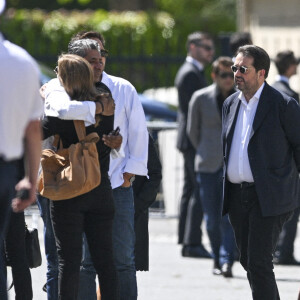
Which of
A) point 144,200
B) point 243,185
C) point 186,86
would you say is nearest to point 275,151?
point 243,185

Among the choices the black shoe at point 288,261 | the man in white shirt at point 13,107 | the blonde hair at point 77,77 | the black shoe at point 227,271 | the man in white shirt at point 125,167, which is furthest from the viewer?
the black shoe at point 288,261

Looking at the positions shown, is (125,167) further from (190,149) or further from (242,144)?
(190,149)

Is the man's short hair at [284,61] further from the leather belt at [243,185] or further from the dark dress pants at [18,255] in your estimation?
the dark dress pants at [18,255]

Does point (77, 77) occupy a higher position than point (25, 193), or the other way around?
point (77, 77)

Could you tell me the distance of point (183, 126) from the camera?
995 cm

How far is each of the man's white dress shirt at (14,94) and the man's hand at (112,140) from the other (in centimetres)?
141

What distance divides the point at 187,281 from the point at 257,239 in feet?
7.87

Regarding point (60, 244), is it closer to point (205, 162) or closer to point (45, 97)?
point (45, 97)

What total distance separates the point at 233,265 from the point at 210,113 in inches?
53.5

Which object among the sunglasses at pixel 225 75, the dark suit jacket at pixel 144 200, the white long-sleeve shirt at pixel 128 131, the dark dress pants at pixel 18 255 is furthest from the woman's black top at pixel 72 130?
the sunglasses at pixel 225 75

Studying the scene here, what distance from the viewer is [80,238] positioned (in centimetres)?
577

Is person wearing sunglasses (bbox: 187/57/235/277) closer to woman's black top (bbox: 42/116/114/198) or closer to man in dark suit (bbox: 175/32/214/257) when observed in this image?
man in dark suit (bbox: 175/32/214/257)

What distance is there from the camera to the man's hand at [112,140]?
584cm

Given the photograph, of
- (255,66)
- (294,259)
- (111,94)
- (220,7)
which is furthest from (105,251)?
(220,7)
